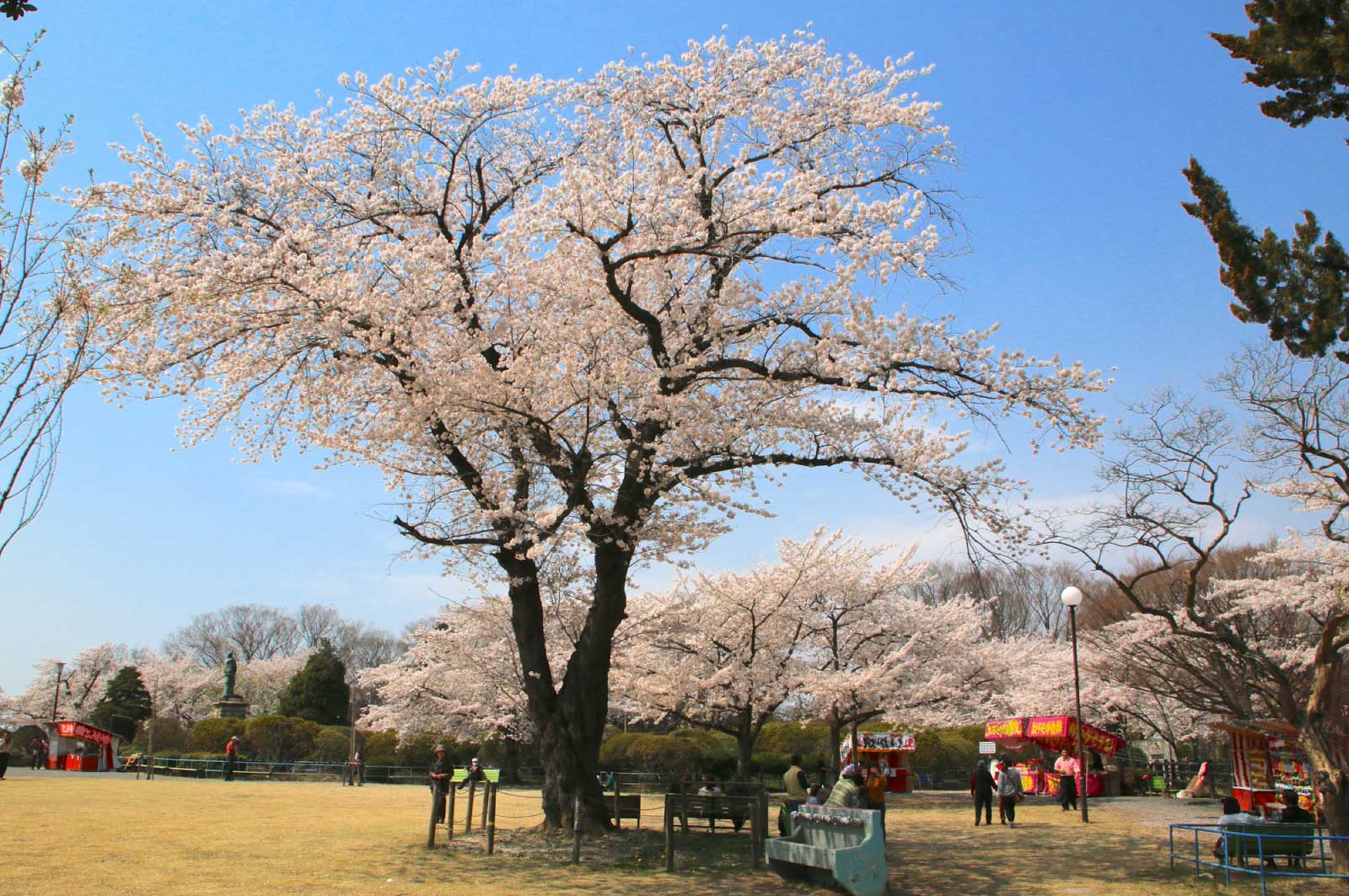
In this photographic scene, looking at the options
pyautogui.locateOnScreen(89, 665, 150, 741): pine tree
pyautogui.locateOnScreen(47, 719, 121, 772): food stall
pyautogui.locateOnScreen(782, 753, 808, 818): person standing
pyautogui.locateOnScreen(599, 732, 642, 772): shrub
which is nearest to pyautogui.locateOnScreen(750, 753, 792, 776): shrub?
pyautogui.locateOnScreen(599, 732, 642, 772): shrub

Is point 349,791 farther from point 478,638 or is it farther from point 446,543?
point 446,543

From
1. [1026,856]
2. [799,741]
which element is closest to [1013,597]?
[799,741]

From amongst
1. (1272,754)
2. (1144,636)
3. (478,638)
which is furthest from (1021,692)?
(478,638)

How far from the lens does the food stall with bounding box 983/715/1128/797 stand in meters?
24.5

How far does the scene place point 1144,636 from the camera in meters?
23.4

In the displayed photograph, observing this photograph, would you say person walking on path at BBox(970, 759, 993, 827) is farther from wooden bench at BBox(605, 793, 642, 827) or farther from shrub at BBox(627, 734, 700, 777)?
shrub at BBox(627, 734, 700, 777)

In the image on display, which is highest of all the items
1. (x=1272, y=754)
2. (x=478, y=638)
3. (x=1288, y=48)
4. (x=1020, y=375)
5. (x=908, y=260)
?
(x=1288, y=48)

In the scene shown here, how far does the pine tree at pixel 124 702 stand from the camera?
43.4 metres

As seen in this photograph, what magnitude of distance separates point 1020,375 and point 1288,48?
13.4ft

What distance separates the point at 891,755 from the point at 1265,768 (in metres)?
11.1

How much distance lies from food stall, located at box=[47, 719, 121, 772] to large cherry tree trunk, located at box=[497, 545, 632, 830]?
26013 millimetres

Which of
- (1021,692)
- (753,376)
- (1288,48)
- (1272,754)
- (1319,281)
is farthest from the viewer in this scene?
(1021,692)

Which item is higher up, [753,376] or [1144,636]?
[753,376]

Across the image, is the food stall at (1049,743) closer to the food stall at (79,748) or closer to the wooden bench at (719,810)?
the wooden bench at (719,810)
